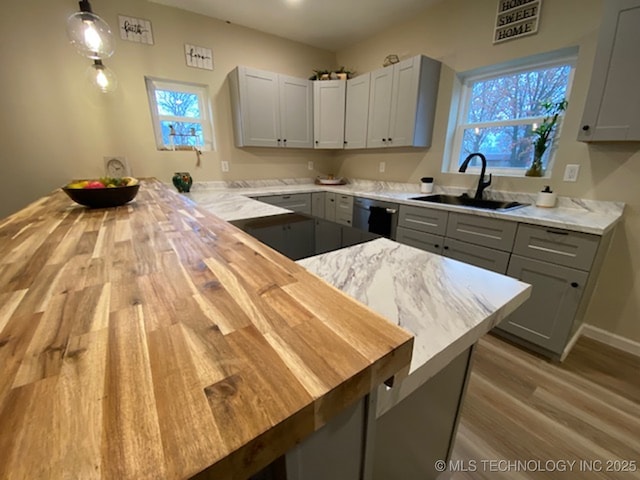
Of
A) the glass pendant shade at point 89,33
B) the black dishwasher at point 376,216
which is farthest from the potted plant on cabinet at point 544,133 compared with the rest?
the glass pendant shade at point 89,33

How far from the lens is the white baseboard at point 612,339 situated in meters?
1.87

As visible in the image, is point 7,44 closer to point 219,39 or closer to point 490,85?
point 219,39

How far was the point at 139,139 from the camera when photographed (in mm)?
2689

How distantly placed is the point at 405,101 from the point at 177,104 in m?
2.39

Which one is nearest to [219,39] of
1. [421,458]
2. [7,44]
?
[7,44]

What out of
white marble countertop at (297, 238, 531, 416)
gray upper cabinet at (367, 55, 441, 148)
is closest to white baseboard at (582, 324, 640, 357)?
white marble countertop at (297, 238, 531, 416)

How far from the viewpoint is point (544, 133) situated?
6.93 ft

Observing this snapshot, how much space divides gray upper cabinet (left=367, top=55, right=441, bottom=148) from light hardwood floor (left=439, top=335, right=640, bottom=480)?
2.11m

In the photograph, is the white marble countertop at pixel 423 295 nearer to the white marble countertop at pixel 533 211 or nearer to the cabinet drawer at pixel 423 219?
the white marble countertop at pixel 533 211

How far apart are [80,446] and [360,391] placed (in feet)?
0.96

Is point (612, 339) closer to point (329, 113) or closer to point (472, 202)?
point (472, 202)

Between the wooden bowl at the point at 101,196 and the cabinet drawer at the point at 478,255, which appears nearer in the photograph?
the wooden bowl at the point at 101,196

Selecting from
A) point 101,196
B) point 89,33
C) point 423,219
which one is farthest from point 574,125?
point 89,33

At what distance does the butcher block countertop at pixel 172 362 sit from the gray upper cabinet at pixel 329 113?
308 cm
